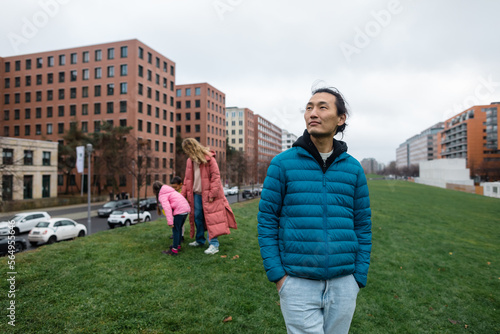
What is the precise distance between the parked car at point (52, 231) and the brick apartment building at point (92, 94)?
28716mm

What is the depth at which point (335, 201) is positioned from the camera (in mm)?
2107

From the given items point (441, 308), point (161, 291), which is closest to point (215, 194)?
point (161, 291)

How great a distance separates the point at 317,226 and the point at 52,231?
17696 millimetres

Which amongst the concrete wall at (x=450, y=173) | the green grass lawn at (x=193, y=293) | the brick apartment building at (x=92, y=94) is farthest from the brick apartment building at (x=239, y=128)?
the green grass lawn at (x=193, y=293)

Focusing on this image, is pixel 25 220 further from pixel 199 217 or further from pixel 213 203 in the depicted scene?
pixel 213 203

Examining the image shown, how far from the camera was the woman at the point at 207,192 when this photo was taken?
211 inches

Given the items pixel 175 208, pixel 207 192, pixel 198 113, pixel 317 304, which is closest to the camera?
pixel 317 304

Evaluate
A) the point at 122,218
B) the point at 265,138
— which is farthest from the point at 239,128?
the point at 122,218

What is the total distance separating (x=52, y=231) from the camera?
15.1 meters

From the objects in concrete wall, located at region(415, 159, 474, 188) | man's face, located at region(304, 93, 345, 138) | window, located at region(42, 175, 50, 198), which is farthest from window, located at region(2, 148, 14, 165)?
concrete wall, located at region(415, 159, 474, 188)

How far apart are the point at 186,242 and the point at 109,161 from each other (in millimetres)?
35801

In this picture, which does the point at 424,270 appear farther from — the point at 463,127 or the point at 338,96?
the point at 463,127

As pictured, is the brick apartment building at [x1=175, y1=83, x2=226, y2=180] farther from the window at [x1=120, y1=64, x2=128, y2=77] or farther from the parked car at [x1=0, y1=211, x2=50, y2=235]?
the parked car at [x1=0, y1=211, x2=50, y2=235]

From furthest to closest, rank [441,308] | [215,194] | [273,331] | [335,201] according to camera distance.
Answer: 1. [215,194]
2. [441,308]
3. [273,331]
4. [335,201]
